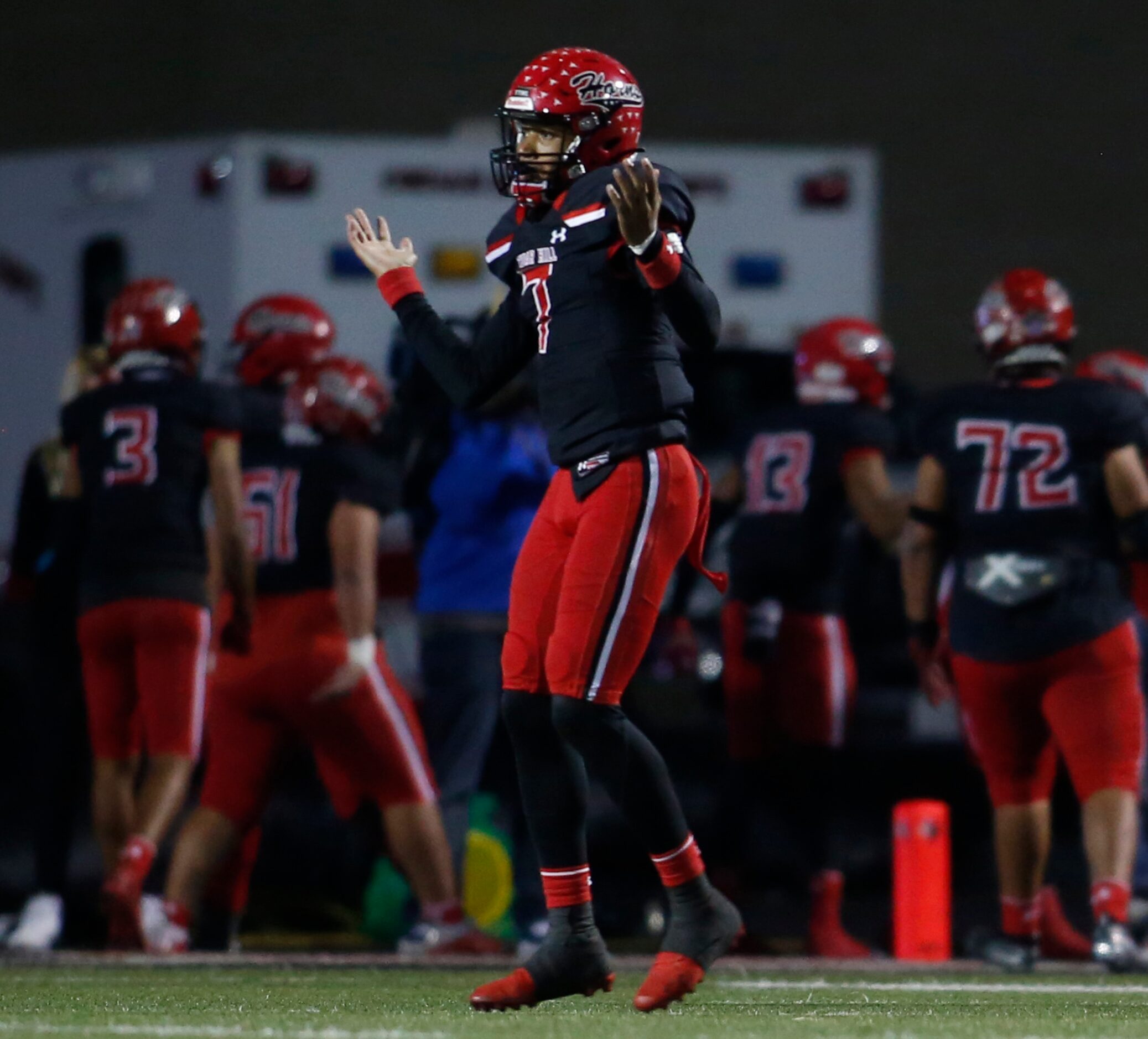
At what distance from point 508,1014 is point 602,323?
1385 millimetres

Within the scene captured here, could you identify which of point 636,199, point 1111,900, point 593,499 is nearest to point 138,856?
point 1111,900

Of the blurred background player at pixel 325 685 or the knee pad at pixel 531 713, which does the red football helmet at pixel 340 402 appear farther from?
the knee pad at pixel 531 713

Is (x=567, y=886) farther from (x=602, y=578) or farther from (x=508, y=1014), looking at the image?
(x=602, y=578)

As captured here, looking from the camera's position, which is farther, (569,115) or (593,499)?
(569,115)

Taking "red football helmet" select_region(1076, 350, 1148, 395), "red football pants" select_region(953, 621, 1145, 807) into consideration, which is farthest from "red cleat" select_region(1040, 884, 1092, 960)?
"red football helmet" select_region(1076, 350, 1148, 395)

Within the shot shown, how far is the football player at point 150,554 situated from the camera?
8531 mm

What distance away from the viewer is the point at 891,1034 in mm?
5090

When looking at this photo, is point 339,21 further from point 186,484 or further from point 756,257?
point 186,484

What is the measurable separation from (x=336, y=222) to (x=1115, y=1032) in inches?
238

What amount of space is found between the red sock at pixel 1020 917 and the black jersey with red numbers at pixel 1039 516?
2.24ft

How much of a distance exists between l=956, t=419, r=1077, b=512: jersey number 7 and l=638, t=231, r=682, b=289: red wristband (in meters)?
2.61

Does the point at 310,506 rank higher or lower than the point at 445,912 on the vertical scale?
higher

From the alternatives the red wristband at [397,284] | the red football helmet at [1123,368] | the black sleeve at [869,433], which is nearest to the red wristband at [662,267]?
the red wristband at [397,284]

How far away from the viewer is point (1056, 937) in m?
8.73
